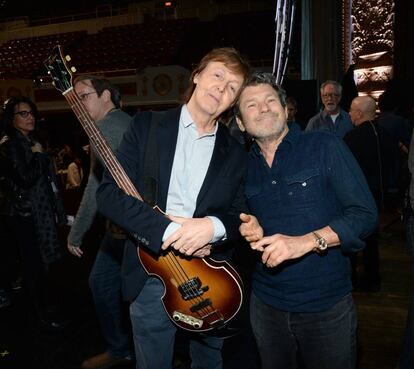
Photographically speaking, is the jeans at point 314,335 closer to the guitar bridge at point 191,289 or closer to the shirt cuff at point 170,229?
the guitar bridge at point 191,289

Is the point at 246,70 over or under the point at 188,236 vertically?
over

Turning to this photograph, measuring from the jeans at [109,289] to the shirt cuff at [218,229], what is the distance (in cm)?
87

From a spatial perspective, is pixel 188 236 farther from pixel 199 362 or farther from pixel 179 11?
pixel 179 11

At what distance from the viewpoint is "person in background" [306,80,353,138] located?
425 cm

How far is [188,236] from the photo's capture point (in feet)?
4.39

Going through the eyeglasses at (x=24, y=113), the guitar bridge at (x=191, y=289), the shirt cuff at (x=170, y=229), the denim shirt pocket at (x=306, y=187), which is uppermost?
the eyeglasses at (x=24, y=113)

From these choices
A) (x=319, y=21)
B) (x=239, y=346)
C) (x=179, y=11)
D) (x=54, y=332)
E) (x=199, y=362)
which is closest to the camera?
(x=199, y=362)

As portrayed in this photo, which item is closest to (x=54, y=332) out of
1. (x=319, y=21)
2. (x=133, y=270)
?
(x=133, y=270)

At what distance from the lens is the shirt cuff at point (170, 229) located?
1.34m

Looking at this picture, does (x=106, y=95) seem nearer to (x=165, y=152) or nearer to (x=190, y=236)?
(x=165, y=152)

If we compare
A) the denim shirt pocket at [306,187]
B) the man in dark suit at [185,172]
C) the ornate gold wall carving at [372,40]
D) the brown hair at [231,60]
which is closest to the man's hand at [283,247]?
the denim shirt pocket at [306,187]

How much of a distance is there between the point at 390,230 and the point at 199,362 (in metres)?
3.87

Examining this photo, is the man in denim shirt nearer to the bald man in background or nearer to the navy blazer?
the navy blazer

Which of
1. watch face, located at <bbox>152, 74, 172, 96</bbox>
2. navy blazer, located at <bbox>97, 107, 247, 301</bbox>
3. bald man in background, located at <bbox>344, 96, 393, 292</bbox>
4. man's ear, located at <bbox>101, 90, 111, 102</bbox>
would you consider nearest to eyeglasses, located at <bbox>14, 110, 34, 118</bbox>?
man's ear, located at <bbox>101, 90, 111, 102</bbox>
